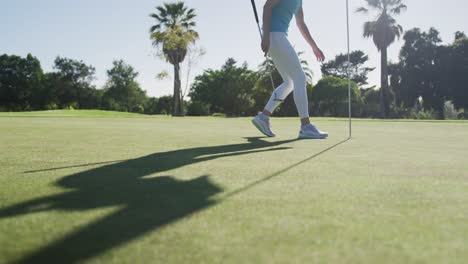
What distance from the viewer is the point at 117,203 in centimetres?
165

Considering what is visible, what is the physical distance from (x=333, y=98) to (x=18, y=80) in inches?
1951

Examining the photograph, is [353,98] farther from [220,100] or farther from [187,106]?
[187,106]

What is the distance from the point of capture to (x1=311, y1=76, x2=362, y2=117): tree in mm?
53406

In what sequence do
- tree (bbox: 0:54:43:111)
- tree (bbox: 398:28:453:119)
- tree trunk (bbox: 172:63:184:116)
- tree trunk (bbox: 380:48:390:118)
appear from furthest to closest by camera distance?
tree (bbox: 0:54:43:111), tree (bbox: 398:28:453:119), tree trunk (bbox: 172:63:184:116), tree trunk (bbox: 380:48:390:118)

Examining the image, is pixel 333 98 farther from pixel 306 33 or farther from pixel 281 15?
pixel 281 15

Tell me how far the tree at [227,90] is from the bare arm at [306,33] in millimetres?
48060

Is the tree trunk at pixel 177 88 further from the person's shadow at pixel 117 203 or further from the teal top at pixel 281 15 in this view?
the person's shadow at pixel 117 203

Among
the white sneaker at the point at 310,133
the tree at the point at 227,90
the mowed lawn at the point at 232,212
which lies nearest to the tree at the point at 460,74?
the tree at the point at 227,90

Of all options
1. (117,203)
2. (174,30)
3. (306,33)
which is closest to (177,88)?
(174,30)

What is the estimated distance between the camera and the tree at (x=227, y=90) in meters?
54.7

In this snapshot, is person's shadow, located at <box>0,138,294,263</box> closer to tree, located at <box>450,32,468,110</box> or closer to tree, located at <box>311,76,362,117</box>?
tree, located at <box>450,32,468,110</box>

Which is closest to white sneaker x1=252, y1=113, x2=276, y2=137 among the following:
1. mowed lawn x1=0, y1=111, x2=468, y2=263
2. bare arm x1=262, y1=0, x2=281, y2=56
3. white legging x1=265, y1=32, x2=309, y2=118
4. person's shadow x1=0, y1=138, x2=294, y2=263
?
white legging x1=265, y1=32, x2=309, y2=118

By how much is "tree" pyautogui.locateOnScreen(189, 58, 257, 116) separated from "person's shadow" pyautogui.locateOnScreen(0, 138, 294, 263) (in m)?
52.0

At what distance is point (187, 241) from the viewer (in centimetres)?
119
